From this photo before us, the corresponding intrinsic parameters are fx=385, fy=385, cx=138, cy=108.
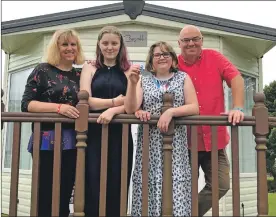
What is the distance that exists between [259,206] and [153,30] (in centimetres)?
447

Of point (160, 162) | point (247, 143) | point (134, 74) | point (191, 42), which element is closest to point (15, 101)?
point (247, 143)

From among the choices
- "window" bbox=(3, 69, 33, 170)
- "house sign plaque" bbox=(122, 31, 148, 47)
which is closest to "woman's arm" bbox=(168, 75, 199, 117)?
"house sign plaque" bbox=(122, 31, 148, 47)

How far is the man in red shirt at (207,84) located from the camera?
2771 mm

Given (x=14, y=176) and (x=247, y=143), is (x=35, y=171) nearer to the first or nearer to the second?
(x=14, y=176)

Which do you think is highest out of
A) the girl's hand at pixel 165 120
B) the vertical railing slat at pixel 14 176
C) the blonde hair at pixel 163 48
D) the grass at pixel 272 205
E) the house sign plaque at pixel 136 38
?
the house sign plaque at pixel 136 38

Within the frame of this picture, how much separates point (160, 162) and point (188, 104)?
0.42 metres

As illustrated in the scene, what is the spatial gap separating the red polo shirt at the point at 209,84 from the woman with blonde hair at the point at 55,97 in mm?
823

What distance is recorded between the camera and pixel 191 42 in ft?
9.17

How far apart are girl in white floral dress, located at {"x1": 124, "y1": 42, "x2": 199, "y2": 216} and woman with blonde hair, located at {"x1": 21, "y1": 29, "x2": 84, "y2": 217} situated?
17.4 inches

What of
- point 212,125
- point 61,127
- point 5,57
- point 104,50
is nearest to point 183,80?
point 212,125

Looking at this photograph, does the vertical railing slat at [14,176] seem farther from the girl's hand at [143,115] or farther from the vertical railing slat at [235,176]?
the vertical railing slat at [235,176]

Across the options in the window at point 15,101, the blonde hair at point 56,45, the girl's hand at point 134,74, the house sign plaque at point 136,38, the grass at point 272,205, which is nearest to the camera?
the girl's hand at point 134,74

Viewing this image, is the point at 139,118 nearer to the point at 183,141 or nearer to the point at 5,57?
the point at 183,141

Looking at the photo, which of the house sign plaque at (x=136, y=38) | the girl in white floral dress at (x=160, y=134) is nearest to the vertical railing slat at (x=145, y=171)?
the girl in white floral dress at (x=160, y=134)
